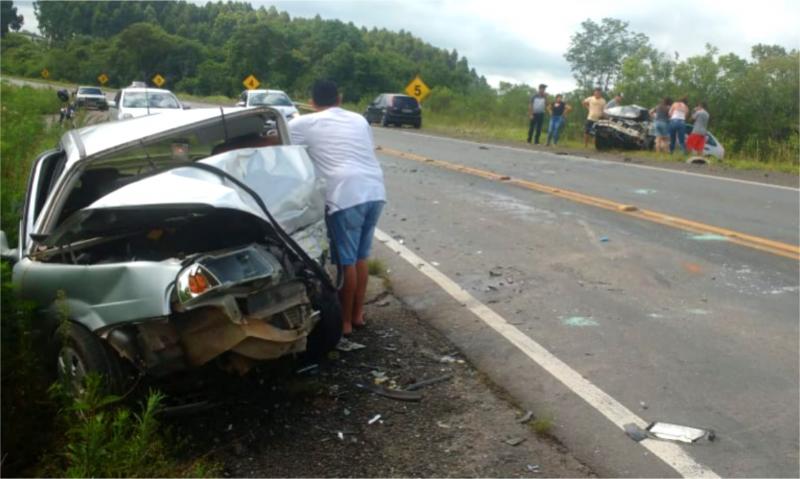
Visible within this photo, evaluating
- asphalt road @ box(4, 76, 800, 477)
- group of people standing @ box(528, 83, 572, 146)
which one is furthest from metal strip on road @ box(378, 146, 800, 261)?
group of people standing @ box(528, 83, 572, 146)

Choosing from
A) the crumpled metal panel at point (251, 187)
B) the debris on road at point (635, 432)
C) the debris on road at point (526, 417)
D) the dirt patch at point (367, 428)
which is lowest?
the dirt patch at point (367, 428)

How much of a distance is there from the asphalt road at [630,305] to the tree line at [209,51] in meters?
28.2

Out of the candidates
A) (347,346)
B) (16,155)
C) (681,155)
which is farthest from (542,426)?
(681,155)

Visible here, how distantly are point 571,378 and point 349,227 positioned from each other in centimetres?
180

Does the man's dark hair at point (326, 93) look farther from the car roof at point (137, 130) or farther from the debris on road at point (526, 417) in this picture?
the debris on road at point (526, 417)

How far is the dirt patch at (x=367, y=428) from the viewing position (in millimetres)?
4168

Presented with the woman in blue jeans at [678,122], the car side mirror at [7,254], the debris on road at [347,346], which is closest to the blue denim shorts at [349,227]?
the debris on road at [347,346]

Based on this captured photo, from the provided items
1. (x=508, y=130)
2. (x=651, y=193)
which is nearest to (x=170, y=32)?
(x=508, y=130)

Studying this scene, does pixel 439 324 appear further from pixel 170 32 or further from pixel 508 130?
pixel 170 32

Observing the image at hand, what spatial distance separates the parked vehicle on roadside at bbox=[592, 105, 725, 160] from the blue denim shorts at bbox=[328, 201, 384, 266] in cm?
1951

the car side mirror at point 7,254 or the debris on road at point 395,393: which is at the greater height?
the car side mirror at point 7,254

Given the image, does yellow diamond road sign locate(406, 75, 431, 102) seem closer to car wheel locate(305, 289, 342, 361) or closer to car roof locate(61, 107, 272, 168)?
car roof locate(61, 107, 272, 168)

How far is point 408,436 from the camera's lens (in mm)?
4504

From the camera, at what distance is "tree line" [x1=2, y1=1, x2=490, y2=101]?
41.7m
